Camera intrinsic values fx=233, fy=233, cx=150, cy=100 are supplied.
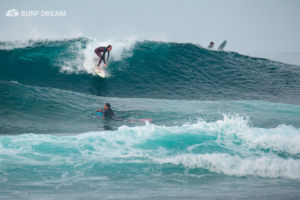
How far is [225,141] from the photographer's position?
6.21 metres

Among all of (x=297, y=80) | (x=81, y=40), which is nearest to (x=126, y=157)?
(x=81, y=40)

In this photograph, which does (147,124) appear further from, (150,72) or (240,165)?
(150,72)

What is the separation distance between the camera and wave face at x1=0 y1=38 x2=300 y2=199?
3998 mm

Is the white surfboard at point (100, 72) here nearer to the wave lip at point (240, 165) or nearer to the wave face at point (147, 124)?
the wave face at point (147, 124)

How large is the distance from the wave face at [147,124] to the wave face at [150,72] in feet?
0.23

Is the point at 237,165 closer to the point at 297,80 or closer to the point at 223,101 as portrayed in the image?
the point at 223,101

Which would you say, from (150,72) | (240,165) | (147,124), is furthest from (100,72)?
(240,165)

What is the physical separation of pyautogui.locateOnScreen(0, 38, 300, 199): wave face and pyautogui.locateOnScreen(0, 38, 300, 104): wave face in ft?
0.23

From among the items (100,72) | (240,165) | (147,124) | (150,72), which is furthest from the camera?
(150,72)

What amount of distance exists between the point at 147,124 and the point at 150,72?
8.41 m

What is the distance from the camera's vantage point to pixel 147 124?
704 cm

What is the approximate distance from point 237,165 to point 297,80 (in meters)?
14.4

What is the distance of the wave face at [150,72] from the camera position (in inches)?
508

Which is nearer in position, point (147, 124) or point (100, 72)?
point (147, 124)
